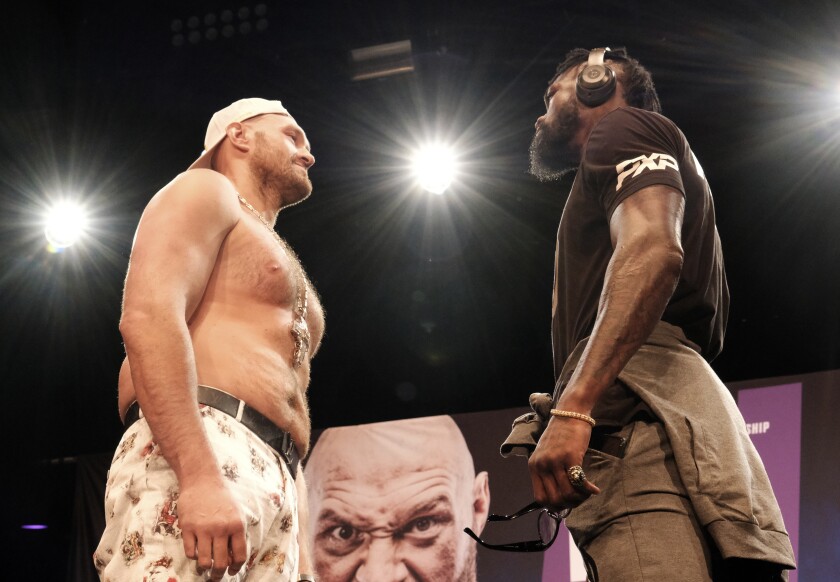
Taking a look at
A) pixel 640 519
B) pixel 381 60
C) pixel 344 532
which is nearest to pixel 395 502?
pixel 344 532

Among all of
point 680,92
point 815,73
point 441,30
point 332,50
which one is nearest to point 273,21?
point 332,50

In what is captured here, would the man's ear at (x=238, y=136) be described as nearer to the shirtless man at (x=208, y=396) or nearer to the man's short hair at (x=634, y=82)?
the shirtless man at (x=208, y=396)

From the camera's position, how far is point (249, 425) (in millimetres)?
1536

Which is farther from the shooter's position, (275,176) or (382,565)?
(382,565)

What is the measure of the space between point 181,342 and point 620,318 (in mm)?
739

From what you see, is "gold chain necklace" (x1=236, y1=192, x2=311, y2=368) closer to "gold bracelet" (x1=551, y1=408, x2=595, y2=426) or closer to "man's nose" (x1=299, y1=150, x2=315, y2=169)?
"man's nose" (x1=299, y1=150, x2=315, y2=169)

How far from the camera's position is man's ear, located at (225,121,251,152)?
2.14 metres

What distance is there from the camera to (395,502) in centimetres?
450

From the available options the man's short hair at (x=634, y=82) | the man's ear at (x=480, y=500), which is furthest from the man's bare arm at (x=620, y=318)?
the man's ear at (x=480, y=500)

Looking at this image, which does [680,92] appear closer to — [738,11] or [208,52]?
[738,11]

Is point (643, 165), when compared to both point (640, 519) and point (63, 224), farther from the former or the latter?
point (63, 224)

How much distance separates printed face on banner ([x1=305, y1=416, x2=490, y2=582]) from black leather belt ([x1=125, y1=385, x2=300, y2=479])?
2881 millimetres

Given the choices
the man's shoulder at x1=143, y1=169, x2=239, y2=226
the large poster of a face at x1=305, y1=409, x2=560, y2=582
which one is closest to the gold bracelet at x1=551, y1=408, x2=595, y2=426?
the man's shoulder at x1=143, y1=169, x2=239, y2=226

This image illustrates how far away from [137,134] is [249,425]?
3.72 m
